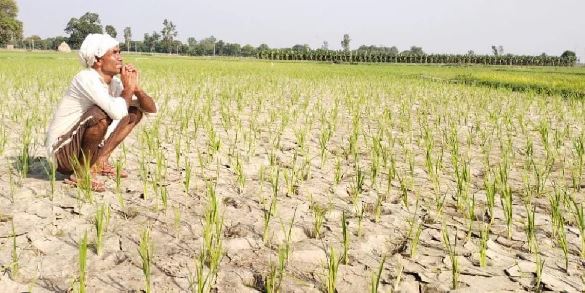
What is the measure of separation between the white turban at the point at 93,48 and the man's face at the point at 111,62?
0.03 meters

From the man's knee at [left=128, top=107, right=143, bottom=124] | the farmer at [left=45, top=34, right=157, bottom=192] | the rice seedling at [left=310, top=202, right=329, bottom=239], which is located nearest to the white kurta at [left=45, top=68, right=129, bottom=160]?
the farmer at [left=45, top=34, right=157, bottom=192]

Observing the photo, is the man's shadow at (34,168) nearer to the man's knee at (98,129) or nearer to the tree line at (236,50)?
the man's knee at (98,129)

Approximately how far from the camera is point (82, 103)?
3.03m

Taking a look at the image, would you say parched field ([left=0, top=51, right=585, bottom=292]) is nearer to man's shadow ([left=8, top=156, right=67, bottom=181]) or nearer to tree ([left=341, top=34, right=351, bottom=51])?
man's shadow ([left=8, top=156, right=67, bottom=181])

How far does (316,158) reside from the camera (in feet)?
14.2

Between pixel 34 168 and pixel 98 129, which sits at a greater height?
pixel 98 129

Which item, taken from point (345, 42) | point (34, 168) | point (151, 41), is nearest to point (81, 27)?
point (151, 41)

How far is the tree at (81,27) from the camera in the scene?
93.1 metres

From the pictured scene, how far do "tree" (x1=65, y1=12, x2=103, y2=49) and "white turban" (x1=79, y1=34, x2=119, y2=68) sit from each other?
98.3 meters

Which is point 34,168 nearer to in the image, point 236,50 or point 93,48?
point 93,48

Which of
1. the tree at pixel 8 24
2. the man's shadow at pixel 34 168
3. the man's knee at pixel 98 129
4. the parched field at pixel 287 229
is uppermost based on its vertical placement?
the tree at pixel 8 24

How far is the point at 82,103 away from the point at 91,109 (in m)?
0.14

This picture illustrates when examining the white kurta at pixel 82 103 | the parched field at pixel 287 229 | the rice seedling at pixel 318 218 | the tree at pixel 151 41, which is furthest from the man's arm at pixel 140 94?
the tree at pixel 151 41

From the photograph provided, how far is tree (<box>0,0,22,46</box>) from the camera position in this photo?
55.9 meters
